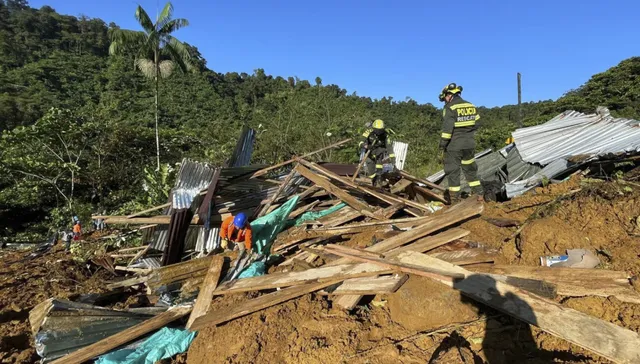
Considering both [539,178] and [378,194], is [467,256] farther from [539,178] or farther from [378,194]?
[539,178]

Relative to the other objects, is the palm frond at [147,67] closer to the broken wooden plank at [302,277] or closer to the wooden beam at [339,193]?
the wooden beam at [339,193]

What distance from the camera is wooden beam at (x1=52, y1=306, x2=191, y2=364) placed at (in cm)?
342

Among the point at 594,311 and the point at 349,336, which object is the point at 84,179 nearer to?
the point at 349,336

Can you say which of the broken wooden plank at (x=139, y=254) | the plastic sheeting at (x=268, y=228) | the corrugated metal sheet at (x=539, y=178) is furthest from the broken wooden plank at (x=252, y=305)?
the corrugated metal sheet at (x=539, y=178)

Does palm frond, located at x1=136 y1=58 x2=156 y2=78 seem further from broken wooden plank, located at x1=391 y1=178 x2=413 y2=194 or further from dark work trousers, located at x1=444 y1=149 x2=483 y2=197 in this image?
dark work trousers, located at x1=444 y1=149 x2=483 y2=197

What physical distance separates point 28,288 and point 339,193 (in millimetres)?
5849

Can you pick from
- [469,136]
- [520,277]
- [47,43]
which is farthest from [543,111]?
[47,43]

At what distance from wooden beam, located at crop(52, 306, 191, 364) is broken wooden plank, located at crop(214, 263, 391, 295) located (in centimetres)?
50

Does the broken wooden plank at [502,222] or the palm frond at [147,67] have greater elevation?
the palm frond at [147,67]

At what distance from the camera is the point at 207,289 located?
4215mm

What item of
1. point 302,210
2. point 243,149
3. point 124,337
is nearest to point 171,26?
point 243,149

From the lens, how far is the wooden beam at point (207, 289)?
3.97 meters

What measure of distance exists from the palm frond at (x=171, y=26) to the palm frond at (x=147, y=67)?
1.45m

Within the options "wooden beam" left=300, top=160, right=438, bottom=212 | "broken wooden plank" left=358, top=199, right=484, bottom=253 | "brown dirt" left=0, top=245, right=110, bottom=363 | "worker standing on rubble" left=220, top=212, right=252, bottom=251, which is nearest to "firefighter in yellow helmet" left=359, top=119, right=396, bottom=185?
"wooden beam" left=300, top=160, right=438, bottom=212
